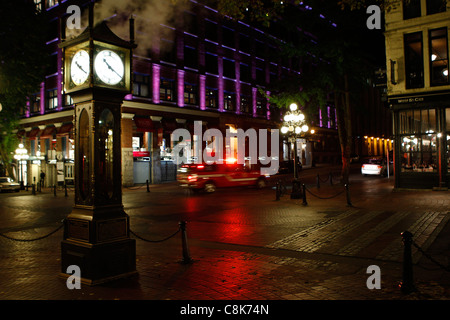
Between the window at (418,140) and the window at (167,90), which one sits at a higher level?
the window at (167,90)

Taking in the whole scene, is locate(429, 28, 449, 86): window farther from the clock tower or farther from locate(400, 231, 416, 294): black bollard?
the clock tower

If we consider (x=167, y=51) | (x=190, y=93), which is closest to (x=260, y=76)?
(x=190, y=93)

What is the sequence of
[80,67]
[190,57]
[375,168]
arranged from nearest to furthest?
[80,67]
[375,168]
[190,57]

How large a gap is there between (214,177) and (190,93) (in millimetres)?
16443

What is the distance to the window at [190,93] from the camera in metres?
36.0

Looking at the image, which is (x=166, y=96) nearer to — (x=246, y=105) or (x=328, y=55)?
(x=246, y=105)

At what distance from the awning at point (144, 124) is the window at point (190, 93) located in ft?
17.3

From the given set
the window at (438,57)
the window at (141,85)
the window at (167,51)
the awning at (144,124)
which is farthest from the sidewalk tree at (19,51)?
the window at (438,57)

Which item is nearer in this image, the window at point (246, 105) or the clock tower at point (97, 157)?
the clock tower at point (97, 157)

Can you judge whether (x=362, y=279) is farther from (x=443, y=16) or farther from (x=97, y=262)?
(x=443, y=16)

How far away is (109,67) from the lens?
6.34 metres

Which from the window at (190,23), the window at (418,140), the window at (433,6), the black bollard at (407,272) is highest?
the window at (190,23)

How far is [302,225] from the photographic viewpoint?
36.0ft

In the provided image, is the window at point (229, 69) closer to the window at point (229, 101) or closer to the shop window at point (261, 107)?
the window at point (229, 101)
